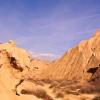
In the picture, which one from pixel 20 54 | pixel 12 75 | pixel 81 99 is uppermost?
pixel 20 54

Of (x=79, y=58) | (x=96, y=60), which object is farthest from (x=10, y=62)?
(x=79, y=58)

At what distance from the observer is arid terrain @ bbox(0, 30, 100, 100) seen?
9.02m

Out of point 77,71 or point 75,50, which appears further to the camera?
point 75,50

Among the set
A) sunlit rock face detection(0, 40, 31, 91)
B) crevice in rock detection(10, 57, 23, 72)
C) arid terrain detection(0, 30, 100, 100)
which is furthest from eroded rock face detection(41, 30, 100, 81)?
crevice in rock detection(10, 57, 23, 72)

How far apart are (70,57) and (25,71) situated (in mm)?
55647

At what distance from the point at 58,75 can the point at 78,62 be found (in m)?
5.01

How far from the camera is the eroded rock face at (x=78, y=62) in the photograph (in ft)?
→ 186

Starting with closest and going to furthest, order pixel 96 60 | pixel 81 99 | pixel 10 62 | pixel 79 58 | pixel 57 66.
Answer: pixel 10 62 → pixel 81 99 → pixel 96 60 → pixel 79 58 → pixel 57 66

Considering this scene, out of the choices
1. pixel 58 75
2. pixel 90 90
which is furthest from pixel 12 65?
pixel 58 75

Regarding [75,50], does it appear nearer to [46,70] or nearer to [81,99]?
[46,70]

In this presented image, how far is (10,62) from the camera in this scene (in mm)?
8945

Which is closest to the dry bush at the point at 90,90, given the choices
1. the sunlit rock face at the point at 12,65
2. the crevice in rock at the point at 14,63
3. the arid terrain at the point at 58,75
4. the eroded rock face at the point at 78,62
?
the arid terrain at the point at 58,75

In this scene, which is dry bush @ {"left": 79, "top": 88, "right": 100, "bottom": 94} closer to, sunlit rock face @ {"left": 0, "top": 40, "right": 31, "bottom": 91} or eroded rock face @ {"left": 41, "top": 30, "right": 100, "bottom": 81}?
eroded rock face @ {"left": 41, "top": 30, "right": 100, "bottom": 81}

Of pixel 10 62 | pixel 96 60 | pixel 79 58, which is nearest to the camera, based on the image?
pixel 10 62
